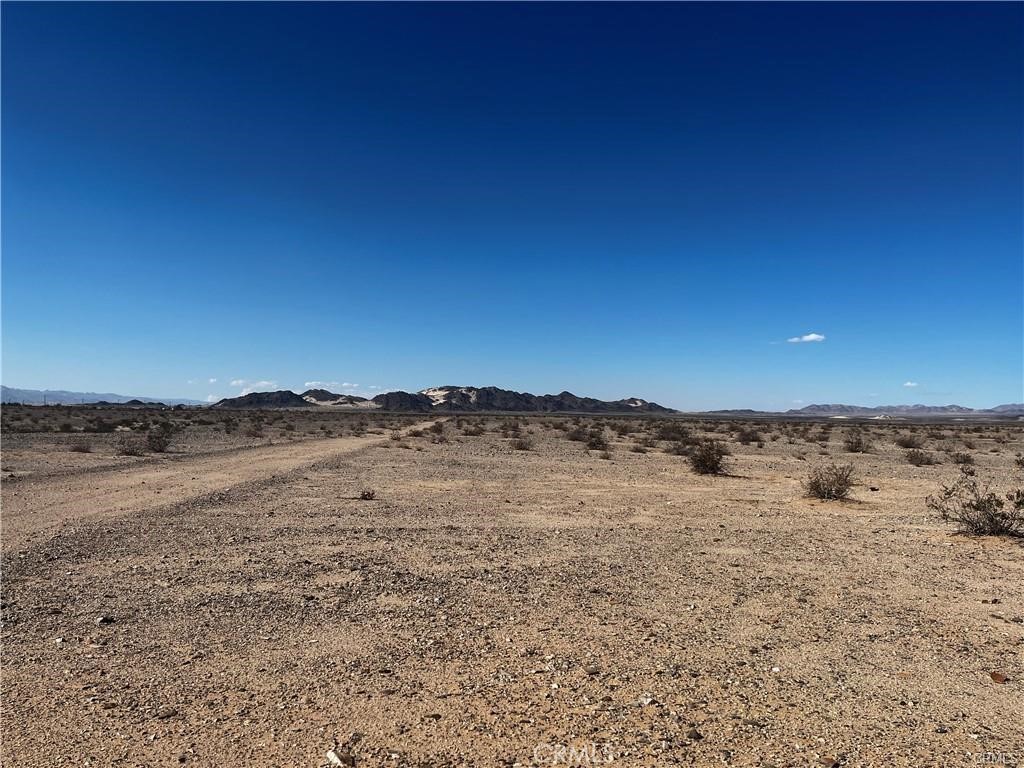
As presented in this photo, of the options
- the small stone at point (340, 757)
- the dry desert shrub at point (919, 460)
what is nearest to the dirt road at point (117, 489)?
the small stone at point (340, 757)

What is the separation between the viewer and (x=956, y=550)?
32.1 ft

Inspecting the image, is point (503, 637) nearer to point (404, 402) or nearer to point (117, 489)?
point (117, 489)

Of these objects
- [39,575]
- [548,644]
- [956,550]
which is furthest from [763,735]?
[39,575]

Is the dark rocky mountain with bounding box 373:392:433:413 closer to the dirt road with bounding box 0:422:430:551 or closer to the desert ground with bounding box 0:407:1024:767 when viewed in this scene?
the dirt road with bounding box 0:422:430:551

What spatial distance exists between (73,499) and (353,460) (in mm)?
10805

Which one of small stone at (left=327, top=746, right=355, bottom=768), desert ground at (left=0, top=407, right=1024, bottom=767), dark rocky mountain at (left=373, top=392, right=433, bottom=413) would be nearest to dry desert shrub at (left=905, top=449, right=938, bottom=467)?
desert ground at (left=0, top=407, right=1024, bottom=767)

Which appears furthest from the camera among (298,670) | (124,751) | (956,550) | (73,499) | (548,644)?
Answer: (73,499)

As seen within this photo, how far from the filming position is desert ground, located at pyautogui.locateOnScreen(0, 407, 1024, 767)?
13.7 ft

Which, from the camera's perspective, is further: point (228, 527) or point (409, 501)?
point (409, 501)

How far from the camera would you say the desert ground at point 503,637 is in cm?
418

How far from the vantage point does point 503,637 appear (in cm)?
595

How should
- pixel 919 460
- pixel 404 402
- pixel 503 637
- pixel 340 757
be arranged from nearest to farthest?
pixel 340 757, pixel 503 637, pixel 919 460, pixel 404 402

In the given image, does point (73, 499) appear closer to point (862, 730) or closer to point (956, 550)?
point (862, 730)

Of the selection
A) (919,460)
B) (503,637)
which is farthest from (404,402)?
(503,637)
